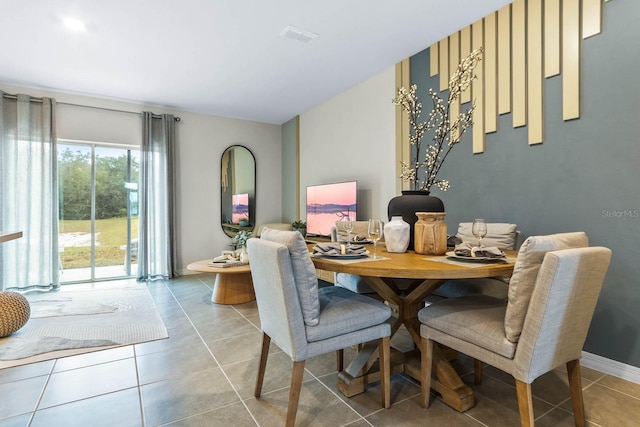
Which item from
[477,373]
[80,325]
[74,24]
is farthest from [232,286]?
[74,24]

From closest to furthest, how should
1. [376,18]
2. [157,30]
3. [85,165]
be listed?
[376,18] < [157,30] < [85,165]

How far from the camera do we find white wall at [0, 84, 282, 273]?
4.53m

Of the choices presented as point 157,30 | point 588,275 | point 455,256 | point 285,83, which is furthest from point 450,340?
point 285,83

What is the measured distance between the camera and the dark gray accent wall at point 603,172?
1.95 meters

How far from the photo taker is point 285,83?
4121 mm

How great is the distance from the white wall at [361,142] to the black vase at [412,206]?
1.64m

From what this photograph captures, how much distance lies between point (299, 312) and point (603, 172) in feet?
6.93

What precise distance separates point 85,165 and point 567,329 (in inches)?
220

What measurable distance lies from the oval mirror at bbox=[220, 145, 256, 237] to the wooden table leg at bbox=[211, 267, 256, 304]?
2075 millimetres

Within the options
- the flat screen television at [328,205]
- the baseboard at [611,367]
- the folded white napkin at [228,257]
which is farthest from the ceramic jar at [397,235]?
the folded white napkin at [228,257]

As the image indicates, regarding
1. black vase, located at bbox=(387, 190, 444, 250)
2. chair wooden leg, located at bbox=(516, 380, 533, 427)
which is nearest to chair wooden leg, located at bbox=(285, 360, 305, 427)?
chair wooden leg, located at bbox=(516, 380, 533, 427)

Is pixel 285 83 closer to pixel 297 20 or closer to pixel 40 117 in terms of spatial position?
pixel 297 20

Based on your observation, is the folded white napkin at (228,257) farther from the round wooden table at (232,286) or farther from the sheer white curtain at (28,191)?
the sheer white curtain at (28,191)

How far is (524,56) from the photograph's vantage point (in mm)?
2459
